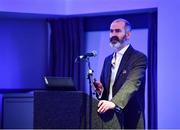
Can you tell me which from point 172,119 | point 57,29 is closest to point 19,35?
point 57,29

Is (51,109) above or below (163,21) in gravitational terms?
below

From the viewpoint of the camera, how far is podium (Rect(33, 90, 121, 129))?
2.05m

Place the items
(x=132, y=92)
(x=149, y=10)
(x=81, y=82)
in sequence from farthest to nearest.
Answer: (x=81, y=82)
(x=149, y=10)
(x=132, y=92)

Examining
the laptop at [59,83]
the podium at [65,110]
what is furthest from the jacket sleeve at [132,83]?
the laptop at [59,83]

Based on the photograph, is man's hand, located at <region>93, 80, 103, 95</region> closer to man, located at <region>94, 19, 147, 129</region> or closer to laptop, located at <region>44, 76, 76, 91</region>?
man, located at <region>94, 19, 147, 129</region>

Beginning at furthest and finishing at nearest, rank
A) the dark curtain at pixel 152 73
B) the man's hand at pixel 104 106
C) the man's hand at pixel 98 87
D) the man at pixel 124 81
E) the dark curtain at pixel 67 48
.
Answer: the dark curtain at pixel 67 48 → the dark curtain at pixel 152 73 → the man's hand at pixel 98 87 → the man at pixel 124 81 → the man's hand at pixel 104 106

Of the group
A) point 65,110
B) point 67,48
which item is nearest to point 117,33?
point 65,110

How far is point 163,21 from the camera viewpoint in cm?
412

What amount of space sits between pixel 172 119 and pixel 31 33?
2375 mm

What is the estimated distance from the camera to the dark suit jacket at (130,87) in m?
2.02

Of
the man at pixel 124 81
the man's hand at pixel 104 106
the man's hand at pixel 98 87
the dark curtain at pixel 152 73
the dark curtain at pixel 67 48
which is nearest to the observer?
the man's hand at pixel 104 106

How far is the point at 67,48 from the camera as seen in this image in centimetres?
505

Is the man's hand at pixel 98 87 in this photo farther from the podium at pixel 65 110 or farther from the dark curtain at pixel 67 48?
the dark curtain at pixel 67 48

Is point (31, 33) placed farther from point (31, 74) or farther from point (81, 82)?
point (81, 82)
